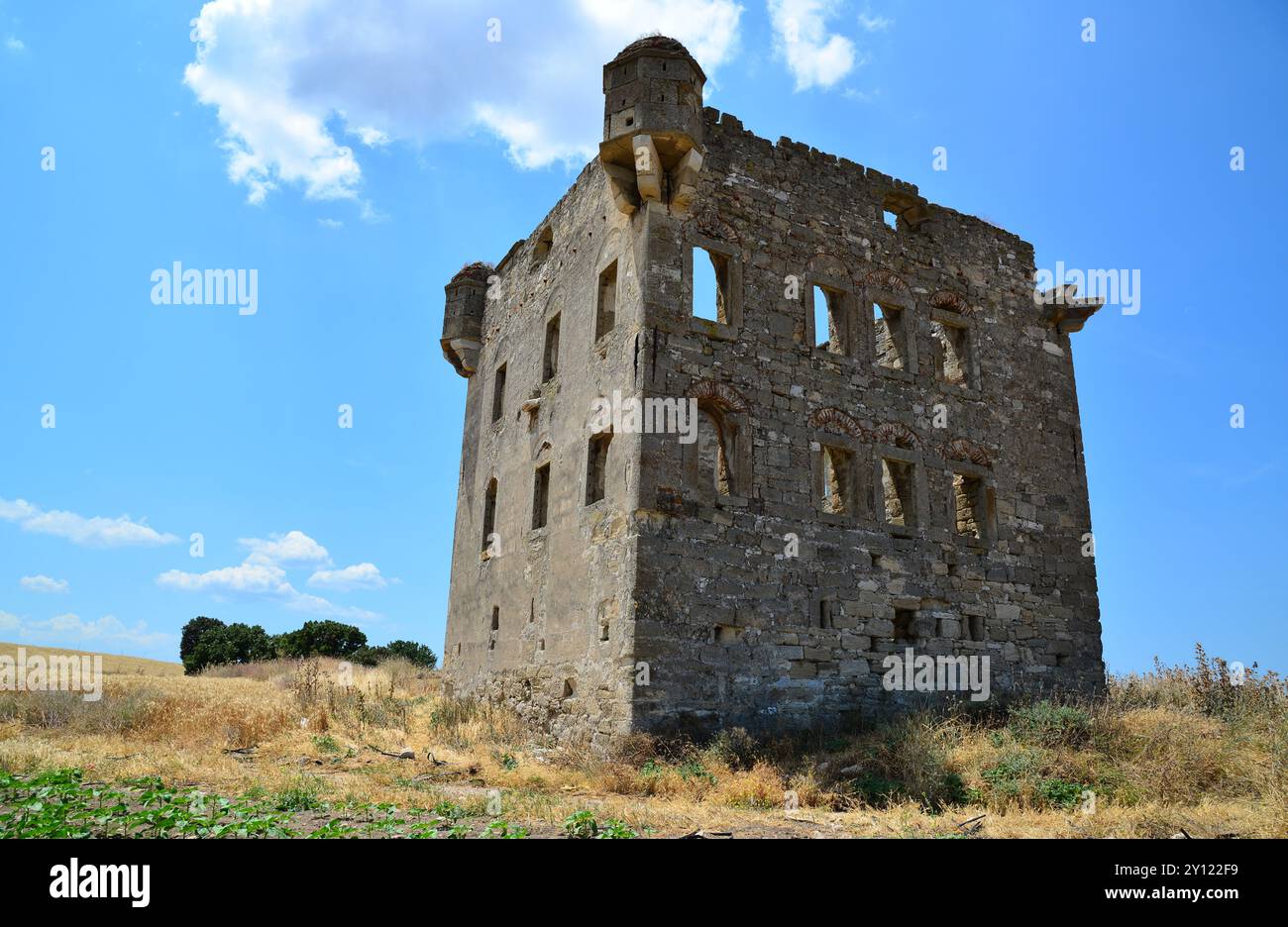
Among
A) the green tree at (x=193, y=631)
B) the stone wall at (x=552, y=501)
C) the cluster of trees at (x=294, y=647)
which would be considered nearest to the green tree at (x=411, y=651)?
the cluster of trees at (x=294, y=647)

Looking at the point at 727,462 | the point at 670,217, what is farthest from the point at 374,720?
the point at 670,217

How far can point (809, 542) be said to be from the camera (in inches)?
505

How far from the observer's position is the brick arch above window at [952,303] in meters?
15.7

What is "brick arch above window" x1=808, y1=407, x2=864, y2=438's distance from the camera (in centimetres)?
1345

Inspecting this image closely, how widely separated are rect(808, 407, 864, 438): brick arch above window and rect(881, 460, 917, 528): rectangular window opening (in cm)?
76

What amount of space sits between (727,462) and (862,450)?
2.45 meters

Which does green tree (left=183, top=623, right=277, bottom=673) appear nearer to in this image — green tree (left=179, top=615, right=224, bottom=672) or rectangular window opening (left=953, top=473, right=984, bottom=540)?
green tree (left=179, top=615, right=224, bottom=672)

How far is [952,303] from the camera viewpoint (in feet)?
52.0

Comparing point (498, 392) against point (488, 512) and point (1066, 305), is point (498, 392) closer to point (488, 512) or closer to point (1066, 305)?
point (488, 512)

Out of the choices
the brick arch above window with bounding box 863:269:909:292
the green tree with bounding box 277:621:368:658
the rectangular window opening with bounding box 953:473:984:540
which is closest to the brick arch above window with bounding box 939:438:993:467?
the rectangular window opening with bounding box 953:473:984:540

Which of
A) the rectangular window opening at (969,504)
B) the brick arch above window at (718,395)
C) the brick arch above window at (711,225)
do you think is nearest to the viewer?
the brick arch above window at (718,395)

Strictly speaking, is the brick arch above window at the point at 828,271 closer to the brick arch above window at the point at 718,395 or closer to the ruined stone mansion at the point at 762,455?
the ruined stone mansion at the point at 762,455

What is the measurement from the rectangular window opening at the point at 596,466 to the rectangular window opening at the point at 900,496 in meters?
4.52
